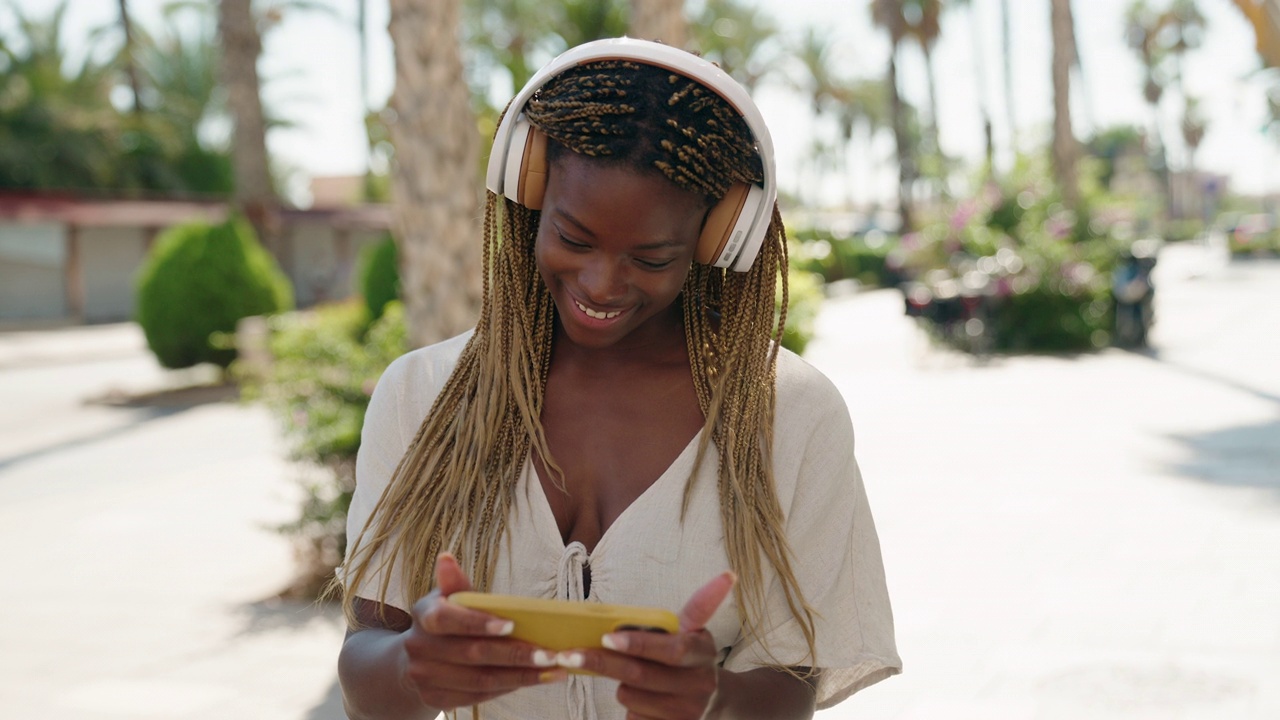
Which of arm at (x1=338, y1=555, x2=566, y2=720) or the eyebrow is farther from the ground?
the eyebrow

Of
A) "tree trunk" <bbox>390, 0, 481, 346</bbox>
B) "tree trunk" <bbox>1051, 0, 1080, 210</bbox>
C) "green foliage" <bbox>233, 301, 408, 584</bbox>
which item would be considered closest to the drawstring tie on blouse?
"tree trunk" <bbox>390, 0, 481, 346</bbox>

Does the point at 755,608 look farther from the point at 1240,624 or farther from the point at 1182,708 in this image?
the point at 1240,624

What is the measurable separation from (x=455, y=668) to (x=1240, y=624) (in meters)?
4.53

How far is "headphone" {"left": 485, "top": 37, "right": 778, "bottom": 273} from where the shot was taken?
1.52m

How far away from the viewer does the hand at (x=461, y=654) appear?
4.10ft

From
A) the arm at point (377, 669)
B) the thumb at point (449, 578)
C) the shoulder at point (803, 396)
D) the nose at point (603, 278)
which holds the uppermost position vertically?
the nose at point (603, 278)

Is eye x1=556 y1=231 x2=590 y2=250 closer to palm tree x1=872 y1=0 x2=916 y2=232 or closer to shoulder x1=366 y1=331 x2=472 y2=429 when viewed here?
shoulder x1=366 y1=331 x2=472 y2=429

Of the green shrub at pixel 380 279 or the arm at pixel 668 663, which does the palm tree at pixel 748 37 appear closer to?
the green shrub at pixel 380 279

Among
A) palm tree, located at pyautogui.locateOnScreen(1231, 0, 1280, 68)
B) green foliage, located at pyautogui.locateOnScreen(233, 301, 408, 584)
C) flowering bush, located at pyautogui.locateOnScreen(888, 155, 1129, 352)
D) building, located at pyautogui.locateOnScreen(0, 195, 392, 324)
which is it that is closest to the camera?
green foliage, located at pyautogui.locateOnScreen(233, 301, 408, 584)

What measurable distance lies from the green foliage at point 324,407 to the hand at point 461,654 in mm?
4653

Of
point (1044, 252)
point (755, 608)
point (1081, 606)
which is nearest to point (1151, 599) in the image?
point (1081, 606)

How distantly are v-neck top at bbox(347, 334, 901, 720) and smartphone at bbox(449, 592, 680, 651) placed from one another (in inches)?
10.6

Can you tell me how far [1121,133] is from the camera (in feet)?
328

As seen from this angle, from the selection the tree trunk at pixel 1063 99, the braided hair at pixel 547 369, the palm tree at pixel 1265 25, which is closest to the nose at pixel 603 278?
the braided hair at pixel 547 369
